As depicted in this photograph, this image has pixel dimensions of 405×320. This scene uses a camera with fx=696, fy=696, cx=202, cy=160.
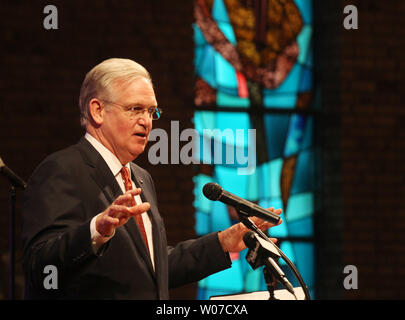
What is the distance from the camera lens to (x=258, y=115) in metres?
5.03

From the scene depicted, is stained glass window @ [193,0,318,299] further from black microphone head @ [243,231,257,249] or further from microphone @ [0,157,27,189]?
black microphone head @ [243,231,257,249]

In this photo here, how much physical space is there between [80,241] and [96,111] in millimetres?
550

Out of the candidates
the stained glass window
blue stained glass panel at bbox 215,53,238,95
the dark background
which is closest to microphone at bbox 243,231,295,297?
the dark background

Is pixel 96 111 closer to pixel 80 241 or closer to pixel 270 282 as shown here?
pixel 80 241

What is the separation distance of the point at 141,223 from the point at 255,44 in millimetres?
3115

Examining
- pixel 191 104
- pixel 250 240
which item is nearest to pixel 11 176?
pixel 250 240

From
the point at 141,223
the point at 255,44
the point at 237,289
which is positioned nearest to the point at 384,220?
the point at 237,289

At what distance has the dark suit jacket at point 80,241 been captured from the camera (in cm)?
190

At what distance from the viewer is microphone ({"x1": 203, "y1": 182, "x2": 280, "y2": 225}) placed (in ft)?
6.59

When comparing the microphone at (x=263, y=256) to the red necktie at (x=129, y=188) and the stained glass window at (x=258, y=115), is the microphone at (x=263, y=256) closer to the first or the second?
the red necktie at (x=129, y=188)

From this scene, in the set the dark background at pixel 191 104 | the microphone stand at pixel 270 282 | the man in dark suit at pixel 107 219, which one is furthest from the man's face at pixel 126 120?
the dark background at pixel 191 104

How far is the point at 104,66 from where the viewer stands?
7.39ft

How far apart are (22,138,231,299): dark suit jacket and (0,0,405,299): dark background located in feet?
6.81
